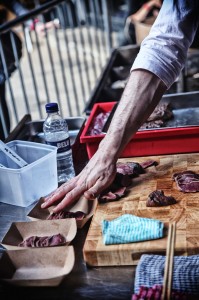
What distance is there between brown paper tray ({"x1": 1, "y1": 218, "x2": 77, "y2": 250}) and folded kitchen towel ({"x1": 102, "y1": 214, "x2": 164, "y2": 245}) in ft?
0.55

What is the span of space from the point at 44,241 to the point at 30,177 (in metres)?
0.48

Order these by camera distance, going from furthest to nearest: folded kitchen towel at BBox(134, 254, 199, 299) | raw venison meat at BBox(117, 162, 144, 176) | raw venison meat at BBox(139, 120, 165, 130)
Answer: raw venison meat at BBox(139, 120, 165, 130)
raw venison meat at BBox(117, 162, 144, 176)
folded kitchen towel at BBox(134, 254, 199, 299)

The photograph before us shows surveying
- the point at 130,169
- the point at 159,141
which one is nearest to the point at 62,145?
the point at 130,169

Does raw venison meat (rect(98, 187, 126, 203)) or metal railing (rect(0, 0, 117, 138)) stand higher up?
raw venison meat (rect(98, 187, 126, 203))

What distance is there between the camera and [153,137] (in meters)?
2.59

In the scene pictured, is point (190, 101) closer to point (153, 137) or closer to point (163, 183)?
point (153, 137)

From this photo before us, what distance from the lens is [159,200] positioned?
81.7 inches

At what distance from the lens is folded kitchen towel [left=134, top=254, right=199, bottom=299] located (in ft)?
5.27

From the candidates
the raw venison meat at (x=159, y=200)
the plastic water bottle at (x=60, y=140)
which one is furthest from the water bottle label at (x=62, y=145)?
the raw venison meat at (x=159, y=200)

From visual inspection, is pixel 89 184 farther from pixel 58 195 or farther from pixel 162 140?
pixel 162 140

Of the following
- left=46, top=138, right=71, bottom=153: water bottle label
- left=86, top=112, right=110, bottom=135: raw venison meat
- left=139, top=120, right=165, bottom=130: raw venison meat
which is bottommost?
left=86, top=112, right=110, bottom=135: raw venison meat

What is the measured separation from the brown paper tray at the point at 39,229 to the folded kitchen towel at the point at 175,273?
40 centimetres

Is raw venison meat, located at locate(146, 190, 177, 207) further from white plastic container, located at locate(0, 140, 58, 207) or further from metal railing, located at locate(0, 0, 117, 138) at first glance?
metal railing, located at locate(0, 0, 117, 138)

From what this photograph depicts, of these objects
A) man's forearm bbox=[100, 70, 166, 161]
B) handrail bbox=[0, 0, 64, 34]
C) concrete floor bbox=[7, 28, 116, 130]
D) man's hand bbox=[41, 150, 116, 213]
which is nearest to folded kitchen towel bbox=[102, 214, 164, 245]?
man's hand bbox=[41, 150, 116, 213]
